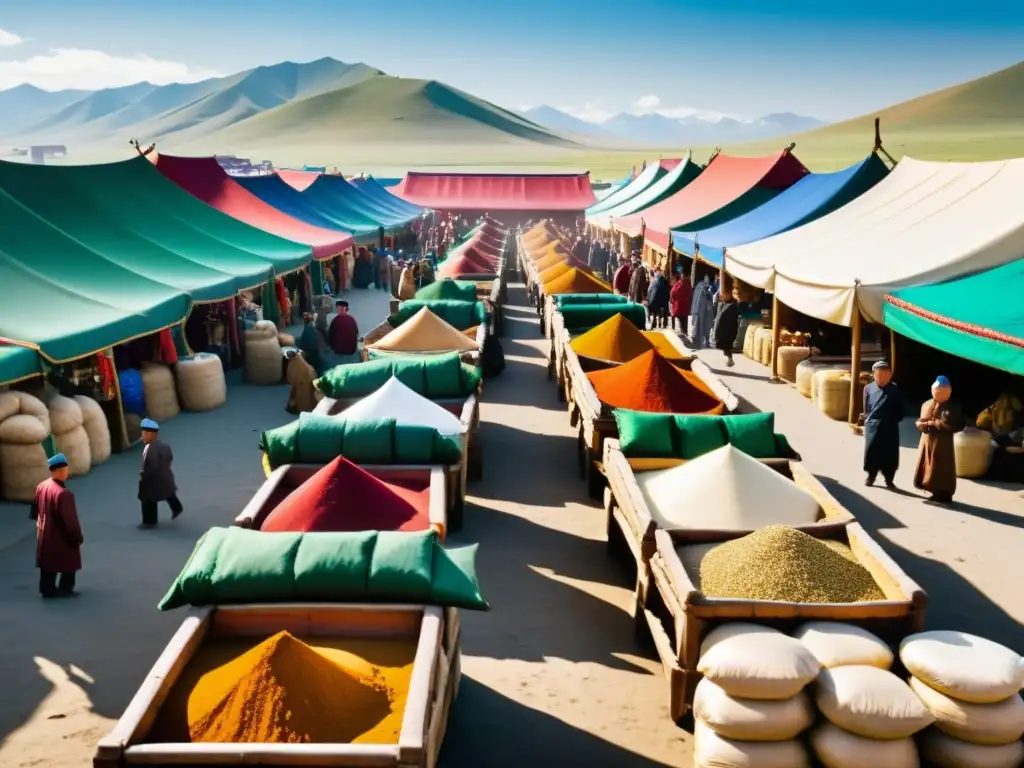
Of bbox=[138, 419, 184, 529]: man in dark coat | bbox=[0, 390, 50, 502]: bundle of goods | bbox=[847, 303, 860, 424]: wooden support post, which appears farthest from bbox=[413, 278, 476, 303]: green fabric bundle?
bbox=[138, 419, 184, 529]: man in dark coat

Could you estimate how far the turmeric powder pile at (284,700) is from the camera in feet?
14.1

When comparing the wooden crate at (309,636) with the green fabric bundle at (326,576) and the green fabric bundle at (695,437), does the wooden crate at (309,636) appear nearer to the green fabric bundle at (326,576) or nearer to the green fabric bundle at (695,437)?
the green fabric bundle at (326,576)

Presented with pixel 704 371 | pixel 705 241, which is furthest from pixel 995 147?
pixel 704 371

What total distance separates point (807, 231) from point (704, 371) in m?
6.00

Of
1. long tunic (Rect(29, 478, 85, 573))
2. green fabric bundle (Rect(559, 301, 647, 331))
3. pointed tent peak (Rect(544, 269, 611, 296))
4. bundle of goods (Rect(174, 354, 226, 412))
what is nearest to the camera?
long tunic (Rect(29, 478, 85, 573))

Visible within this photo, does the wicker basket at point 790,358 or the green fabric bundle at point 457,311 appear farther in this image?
the green fabric bundle at point 457,311

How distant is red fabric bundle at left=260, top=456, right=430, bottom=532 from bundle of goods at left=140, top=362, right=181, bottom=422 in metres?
6.61

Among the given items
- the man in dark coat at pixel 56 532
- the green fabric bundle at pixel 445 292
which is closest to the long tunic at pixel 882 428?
the man in dark coat at pixel 56 532

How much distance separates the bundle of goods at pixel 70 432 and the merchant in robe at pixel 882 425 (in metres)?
8.24

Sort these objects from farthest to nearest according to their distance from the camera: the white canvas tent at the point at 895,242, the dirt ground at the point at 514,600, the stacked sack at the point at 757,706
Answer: the white canvas tent at the point at 895,242 < the dirt ground at the point at 514,600 < the stacked sack at the point at 757,706

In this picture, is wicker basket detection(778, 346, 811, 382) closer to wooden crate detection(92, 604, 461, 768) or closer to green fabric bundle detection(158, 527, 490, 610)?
wooden crate detection(92, 604, 461, 768)

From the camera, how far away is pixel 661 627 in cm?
604

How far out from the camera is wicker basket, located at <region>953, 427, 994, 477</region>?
10.3 metres

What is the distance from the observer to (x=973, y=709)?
474cm
